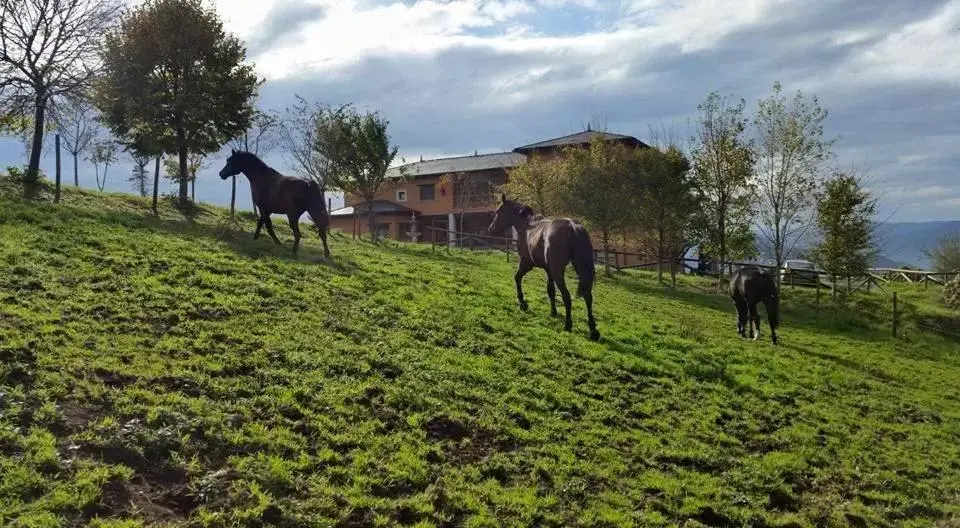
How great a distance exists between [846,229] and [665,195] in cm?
794

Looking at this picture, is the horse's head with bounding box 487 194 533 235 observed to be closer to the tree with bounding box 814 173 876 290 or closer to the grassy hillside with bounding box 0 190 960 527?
the grassy hillside with bounding box 0 190 960 527

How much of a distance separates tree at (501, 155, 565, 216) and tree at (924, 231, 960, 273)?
34040 mm

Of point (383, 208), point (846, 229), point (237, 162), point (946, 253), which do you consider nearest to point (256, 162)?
point (237, 162)

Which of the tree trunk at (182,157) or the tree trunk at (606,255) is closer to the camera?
the tree trunk at (182,157)

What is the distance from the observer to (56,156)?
18.8 metres

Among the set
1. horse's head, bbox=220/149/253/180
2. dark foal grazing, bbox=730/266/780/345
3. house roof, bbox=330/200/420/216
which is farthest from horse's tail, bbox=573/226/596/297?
house roof, bbox=330/200/420/216

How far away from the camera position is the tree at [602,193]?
30.0 metres

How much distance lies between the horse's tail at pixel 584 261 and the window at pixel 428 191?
45.9 m

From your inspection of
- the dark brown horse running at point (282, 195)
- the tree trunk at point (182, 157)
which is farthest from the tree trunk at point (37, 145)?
the dark brown horse running at point (282, 195)

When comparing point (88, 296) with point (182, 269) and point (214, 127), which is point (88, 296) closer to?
point (182, 269)

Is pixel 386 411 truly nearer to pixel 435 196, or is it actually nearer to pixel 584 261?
pixel 584 261

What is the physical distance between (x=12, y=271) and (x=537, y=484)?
344 inches

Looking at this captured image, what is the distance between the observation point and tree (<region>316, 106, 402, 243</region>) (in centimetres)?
3422

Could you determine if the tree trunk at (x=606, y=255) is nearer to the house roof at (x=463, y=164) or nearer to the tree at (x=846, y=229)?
the tree at (x=846, y=229)
